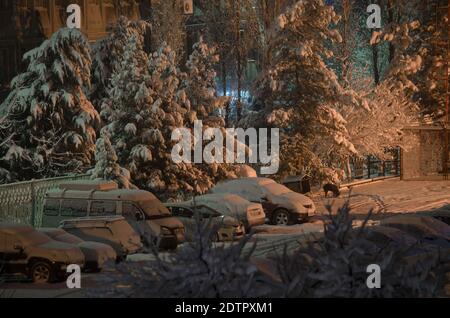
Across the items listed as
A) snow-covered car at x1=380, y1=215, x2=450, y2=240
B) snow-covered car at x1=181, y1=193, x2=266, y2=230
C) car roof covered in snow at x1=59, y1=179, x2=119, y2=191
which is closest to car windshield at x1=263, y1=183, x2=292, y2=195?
snow-covered car at x1=181, y1=193, x2=266, y2=230

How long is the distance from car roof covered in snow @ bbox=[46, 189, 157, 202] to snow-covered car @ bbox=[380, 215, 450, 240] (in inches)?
270

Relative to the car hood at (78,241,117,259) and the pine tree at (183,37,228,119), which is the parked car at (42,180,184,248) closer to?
the car hood at (78,241,117,259)

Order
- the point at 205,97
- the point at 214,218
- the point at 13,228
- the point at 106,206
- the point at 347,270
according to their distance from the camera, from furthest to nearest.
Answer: the point at 205,97 → the point at 214,218 → the point at 106,206 → the point at 13,228 → the point at 347,270

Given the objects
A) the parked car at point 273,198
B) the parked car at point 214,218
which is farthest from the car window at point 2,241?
the parked car at point 273,198

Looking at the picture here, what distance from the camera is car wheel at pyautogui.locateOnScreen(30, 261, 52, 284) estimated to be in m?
18.9

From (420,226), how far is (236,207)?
22.2 ft

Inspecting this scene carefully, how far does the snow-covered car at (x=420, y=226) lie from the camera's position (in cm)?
2152

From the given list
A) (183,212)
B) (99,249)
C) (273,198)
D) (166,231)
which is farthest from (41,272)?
(273,198)

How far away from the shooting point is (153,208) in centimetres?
2492

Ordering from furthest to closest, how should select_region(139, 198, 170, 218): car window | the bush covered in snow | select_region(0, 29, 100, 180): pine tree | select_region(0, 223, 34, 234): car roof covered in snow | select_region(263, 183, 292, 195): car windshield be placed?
select_region(0, 29, 100, 180): pine tree, select_region(263, 183, 292, 195): car windshield, select_region(139, 198, 170, 218): car window, select_region(0, 223, 34, 234): car roof covered in snow, the bush covered in snow

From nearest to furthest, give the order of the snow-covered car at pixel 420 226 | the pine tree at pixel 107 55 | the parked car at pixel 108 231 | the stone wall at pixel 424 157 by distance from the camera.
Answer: the snow-covered car at pixel 420 226
the parked car at pixel 108 231
the pine tree at pixel 107 55
the stone wall at pixel 424 157

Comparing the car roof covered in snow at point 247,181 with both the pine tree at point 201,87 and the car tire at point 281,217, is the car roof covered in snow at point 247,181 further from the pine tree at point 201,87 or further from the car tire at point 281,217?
the pine tree at point 201,87

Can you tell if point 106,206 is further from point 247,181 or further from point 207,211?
point 247,181
